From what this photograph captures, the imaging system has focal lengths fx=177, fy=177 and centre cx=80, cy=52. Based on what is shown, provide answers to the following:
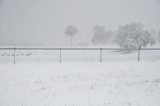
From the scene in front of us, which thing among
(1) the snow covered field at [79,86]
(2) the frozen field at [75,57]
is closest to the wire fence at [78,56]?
(2) the frozen field at [75,57]

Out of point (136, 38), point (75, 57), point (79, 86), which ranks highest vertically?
point (136, 38)

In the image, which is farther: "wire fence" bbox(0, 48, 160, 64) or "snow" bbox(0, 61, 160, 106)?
"wire fence" bbox(0, 48, 160, 64)

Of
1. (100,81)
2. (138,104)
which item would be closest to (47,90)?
(100,81)

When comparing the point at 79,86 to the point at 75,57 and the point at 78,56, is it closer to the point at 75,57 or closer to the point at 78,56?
the point at 75,57

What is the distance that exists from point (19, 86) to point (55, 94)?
2802mm

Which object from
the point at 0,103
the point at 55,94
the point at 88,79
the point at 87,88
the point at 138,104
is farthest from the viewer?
the point at 88,79

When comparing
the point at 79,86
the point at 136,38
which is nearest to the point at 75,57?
the point at 79,86

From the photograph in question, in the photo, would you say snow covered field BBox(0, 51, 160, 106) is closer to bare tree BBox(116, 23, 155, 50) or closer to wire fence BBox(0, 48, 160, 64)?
wire fence BBox(0, 48, 160, 64)

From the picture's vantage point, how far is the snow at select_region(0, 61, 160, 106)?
30.3 feet

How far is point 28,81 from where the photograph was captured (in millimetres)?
12156

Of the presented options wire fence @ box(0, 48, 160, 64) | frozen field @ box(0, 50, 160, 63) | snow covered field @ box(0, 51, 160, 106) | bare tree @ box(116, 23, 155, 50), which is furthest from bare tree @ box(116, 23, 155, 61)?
snow covered field @ box(0, 51, 160, 106)

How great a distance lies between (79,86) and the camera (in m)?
11.2

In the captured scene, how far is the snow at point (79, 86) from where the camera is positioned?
363 inches

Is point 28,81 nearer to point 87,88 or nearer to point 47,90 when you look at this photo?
point 47,90
